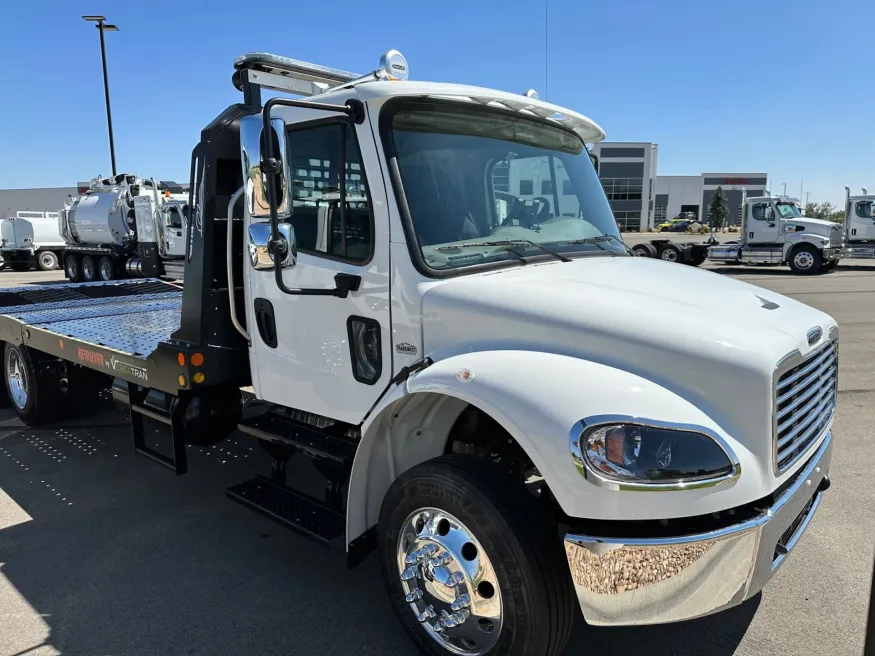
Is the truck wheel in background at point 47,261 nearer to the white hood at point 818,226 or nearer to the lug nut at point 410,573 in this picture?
the white hood at point 818,226

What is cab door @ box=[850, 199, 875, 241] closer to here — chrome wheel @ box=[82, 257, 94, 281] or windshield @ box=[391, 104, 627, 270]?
windshield @ box=[391, 104, 627, 270]

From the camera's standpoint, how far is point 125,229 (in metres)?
22.8

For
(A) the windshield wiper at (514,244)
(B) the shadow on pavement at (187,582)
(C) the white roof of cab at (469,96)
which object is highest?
(C) the white roof of cab at (469,96)

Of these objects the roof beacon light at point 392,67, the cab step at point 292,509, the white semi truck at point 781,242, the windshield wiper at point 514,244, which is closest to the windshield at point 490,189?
the windshield wiper at point 514,244

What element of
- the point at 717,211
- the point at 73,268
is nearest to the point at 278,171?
the point at 73,268

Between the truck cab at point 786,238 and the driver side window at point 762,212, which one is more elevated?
the driver side window at point 762,212

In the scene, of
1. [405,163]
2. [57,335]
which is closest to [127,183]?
[57,335]

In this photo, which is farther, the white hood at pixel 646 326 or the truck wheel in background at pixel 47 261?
the truck wheel in background at pixel 47 261

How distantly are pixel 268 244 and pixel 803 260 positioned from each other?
2341 centimetres

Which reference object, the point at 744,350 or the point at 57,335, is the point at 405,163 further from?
the point at 57,335

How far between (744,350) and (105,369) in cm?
419

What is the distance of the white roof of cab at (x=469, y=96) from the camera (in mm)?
2875

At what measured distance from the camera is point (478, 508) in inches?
95.0

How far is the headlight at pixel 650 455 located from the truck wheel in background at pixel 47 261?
107 ft
